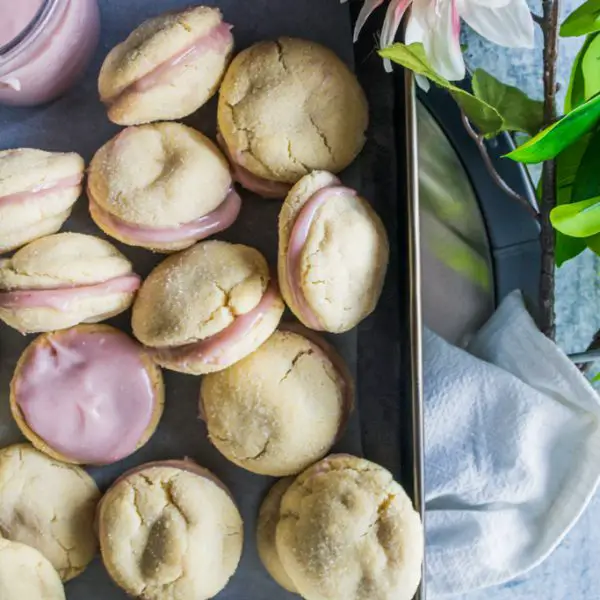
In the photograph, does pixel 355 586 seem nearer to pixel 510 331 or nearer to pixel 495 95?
pixel 510 331

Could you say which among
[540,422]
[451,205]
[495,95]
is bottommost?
[540,422]

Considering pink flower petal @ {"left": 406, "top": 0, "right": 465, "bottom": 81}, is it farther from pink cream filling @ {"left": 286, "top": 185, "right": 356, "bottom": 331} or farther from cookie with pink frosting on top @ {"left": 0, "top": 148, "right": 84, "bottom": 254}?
cookie with pink frosting on top @ {"left": 0, "top": 148, "right": 84, "bottom": 254}

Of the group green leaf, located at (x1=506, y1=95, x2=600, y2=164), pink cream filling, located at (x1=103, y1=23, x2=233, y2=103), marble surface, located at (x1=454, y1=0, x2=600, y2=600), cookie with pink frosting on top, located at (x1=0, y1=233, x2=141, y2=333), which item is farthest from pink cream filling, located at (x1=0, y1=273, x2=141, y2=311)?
marble surface, located at (x1=454, y1=0, x2=600, y2=600)

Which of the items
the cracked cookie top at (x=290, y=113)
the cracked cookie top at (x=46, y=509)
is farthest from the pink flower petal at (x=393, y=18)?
the cracked cookie top at (x=46, y=509)

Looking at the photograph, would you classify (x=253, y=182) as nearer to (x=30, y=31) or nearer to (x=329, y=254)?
(x=329, y=254)

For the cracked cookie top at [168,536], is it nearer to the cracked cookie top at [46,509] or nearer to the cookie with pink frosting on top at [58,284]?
the cracked cookie top at [46,509]

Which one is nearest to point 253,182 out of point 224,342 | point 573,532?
point 224,342

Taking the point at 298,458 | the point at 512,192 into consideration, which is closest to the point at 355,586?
the point at 298,458
